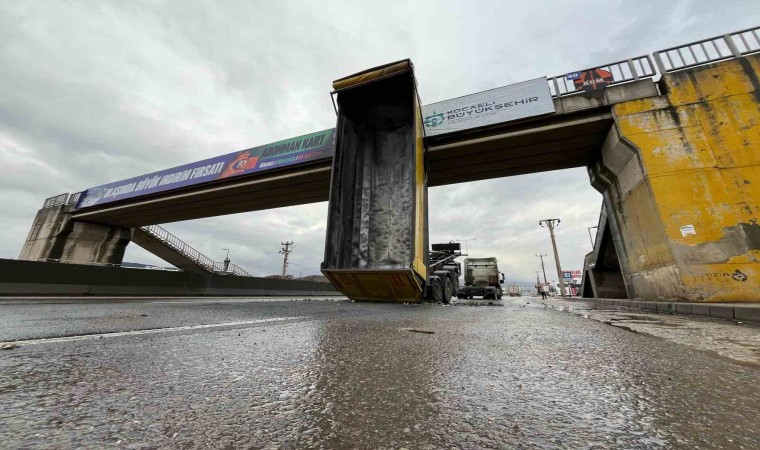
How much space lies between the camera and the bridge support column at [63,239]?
19969 mm

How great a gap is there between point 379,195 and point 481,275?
1321cm

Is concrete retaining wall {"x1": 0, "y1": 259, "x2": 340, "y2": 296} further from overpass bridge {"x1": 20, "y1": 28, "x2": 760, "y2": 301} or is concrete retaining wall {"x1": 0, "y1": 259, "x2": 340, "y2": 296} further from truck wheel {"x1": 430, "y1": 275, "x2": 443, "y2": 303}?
truck wheel {"x1": 430, "y1": 275, "x2": 443, "y2": 303}

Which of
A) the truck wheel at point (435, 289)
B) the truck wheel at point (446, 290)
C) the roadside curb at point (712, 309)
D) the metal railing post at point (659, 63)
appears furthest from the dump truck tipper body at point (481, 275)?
the metal railing post at point (659, 63)

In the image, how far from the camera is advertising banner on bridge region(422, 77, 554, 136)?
31.8 feet

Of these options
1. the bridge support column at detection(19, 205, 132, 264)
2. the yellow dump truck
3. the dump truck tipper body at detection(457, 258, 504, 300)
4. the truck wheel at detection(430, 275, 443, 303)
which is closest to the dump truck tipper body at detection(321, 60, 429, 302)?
the yellow dump truck

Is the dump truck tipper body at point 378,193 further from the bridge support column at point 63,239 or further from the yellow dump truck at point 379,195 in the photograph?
the bridge support column at point 63,239

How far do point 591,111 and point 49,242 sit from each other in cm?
3135

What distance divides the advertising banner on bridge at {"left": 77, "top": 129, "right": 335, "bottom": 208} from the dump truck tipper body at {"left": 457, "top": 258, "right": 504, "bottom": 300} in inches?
475

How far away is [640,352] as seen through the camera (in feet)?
5.95

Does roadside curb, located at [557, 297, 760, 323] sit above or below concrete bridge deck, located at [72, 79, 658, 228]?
below

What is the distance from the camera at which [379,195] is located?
840cm

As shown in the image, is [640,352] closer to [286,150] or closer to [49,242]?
[286,150]

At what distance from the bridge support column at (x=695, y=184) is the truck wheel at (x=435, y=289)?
17.6ft

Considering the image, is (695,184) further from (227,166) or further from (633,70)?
(227,166)
